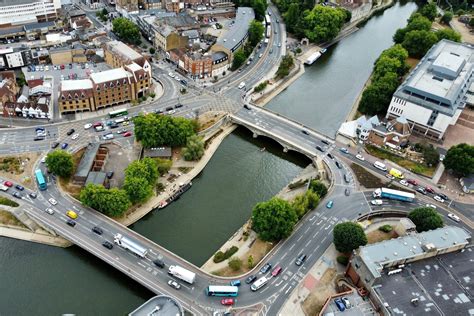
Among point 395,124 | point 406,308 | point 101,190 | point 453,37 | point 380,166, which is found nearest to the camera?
point 406,308

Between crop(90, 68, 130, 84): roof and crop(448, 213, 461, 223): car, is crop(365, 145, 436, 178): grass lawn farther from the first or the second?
crop(90, 68, 130, 84): roof

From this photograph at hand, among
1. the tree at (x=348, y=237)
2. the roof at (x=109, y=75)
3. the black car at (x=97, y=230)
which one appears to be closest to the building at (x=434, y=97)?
the tree at (x=348, y=237)

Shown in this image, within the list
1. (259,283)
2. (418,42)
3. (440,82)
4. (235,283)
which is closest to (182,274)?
(235,283)

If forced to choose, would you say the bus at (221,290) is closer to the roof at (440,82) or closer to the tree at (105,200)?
the tree at (105,200)

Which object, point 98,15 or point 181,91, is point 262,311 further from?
point 98,15

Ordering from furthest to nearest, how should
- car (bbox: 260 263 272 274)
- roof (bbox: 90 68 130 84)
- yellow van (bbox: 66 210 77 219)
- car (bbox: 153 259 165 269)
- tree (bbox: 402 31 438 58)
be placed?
tree (bbox: 402 31 438 58) < roof (bbox: 90 68 130 84) < yellow van (bbox: 66 210 77 219) < car (bbox: 260 263 272 274) < car (bbox: 153 259 165 269)

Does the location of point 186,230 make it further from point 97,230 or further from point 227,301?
point 227,301

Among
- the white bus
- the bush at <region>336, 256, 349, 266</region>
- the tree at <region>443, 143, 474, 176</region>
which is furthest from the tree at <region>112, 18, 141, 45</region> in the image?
the tree at <region>443, 143, 474, 176</region>

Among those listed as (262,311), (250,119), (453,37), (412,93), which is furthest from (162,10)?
(262,311)
